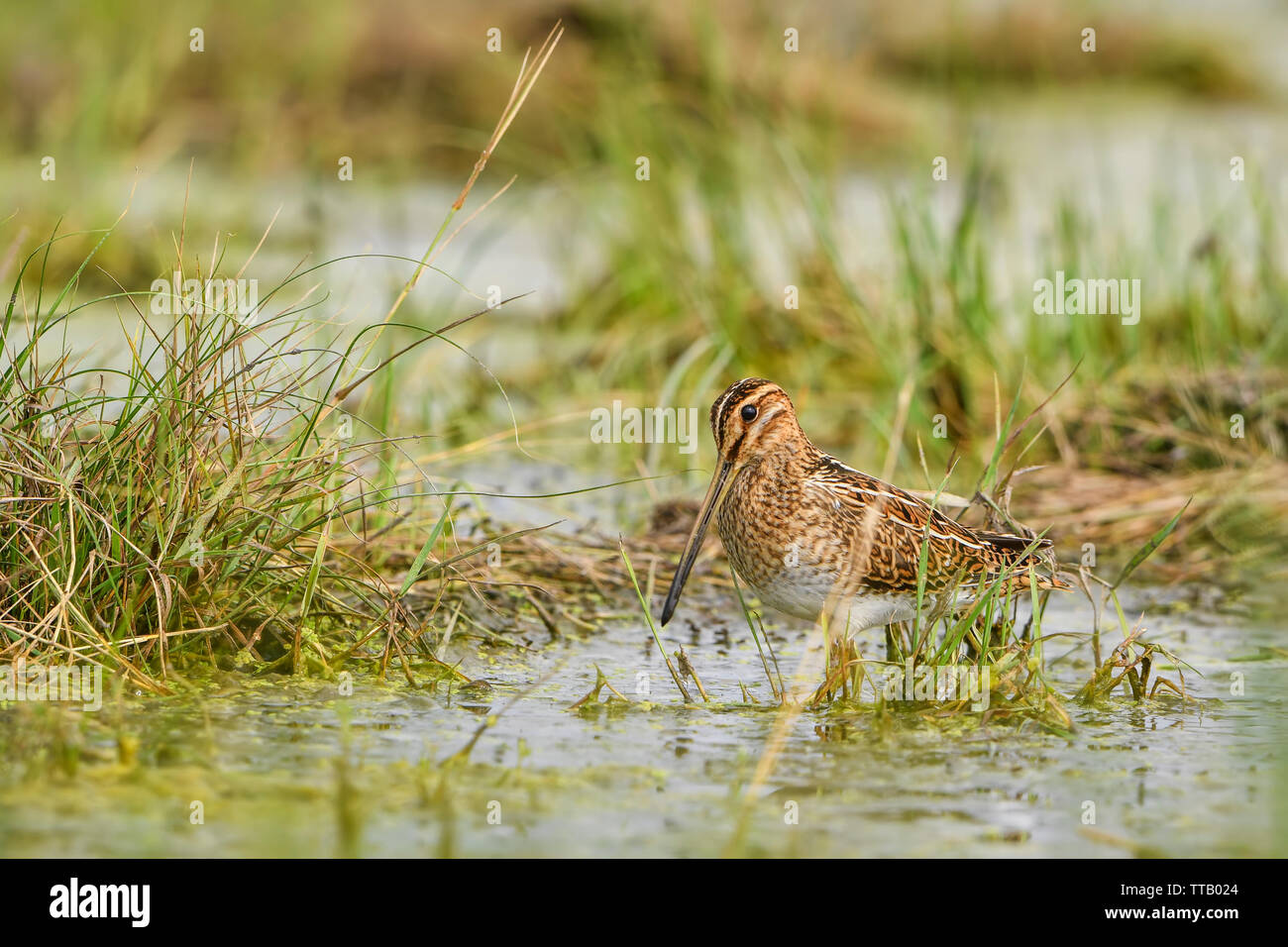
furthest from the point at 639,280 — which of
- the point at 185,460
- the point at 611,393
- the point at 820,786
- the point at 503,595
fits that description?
the point at 820,786

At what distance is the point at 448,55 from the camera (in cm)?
1216

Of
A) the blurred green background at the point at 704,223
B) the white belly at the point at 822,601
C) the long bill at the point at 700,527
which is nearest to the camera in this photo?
the white belly at the point at 822,601

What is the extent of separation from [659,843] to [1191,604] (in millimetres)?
3071

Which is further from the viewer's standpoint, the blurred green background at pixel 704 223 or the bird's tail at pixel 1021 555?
the blurred green background at pixel 704 223

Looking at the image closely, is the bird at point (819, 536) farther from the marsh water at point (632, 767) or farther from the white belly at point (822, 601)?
the marsh water at point (632, 767)

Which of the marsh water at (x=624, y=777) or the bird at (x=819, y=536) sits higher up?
the bird at (x=819, y=536)

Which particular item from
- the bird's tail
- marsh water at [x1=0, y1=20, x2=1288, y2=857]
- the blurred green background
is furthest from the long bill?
the bird's tail

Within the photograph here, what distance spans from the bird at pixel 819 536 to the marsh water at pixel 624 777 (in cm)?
34

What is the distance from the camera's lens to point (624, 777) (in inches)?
151

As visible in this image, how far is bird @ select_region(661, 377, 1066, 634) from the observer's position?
467 centimetres

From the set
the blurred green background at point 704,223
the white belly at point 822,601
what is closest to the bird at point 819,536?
the white belly at point 822,601

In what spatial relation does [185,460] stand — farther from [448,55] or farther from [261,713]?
[448,55]

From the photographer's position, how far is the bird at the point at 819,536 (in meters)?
4.67

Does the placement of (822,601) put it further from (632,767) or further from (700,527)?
(632,767)
